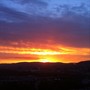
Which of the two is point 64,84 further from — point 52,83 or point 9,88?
point 9,88

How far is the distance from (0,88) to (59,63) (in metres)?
110

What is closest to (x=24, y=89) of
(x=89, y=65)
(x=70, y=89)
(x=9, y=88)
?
(x=9, y=88)

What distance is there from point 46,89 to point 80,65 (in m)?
91.5

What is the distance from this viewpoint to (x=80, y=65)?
536 ft

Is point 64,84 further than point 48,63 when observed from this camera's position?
No

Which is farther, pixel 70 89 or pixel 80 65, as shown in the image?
pixel 80 65

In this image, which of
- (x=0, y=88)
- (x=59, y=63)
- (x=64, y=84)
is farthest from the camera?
(x=59, y=63)

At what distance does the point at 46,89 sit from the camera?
73.4 meters

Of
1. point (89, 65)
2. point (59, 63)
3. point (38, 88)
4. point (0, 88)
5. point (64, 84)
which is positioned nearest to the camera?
point (0, 88)

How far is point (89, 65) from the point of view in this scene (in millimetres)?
159125

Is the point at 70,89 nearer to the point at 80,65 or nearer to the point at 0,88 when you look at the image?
the point at 0,88

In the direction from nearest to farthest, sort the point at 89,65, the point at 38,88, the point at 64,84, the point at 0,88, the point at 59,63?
the point at 0,88, the point at 38,88, the point at 64,84, the point at 89,65, the point at 59,63

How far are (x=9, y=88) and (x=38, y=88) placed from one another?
700 centimetres

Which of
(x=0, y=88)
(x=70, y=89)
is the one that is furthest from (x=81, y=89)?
(x=0, y=88)
